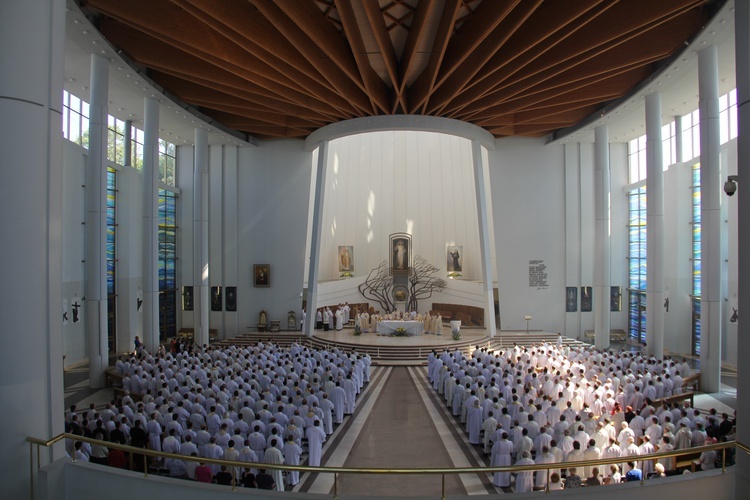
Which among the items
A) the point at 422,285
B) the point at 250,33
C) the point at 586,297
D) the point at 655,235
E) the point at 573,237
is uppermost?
the point at 250,33

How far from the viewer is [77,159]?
18.5 meters

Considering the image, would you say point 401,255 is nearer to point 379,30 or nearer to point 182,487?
point 379,30

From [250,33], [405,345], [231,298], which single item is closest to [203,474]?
[250,33]

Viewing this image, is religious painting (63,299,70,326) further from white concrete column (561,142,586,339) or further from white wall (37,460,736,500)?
white concrete column (561,142,586,339)

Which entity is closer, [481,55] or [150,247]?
[481,55]

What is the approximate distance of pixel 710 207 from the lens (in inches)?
552

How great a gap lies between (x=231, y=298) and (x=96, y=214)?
1171cm

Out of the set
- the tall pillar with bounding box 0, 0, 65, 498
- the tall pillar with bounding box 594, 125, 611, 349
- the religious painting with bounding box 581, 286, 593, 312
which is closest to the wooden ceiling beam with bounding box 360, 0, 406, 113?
the tall pillar with bounding box 0, 0, 65, 498

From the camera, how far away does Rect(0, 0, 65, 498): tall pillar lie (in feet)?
18.8

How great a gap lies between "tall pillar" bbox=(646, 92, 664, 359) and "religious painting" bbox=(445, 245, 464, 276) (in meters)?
12.4

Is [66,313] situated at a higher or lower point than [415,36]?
lower

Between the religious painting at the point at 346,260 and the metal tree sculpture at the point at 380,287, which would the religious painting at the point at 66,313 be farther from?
the metal tree sculpture at the point at 380,287

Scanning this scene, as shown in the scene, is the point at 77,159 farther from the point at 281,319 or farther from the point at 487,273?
the point at 487,273

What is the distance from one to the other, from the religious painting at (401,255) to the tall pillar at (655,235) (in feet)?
43.6
